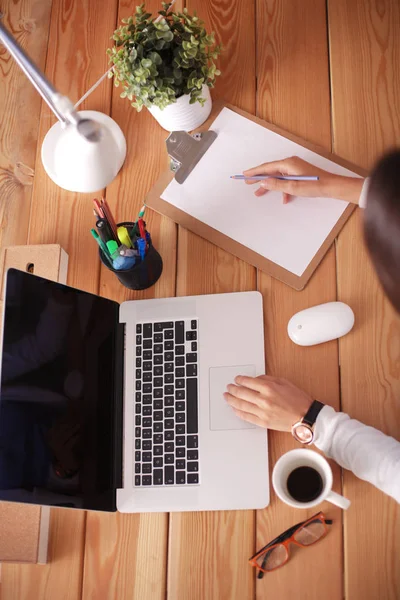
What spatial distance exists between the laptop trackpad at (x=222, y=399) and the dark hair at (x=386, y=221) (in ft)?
1.08

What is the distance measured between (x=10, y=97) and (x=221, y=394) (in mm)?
797

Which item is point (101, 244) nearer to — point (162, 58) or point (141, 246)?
point (141, 246)

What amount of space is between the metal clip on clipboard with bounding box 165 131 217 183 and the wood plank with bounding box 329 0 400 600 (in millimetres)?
249

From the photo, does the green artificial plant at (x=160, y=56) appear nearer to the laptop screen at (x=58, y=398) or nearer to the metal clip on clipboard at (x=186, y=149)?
the metal clip on clipboard at (x=186, y=149)

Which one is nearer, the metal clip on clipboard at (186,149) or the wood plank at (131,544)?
the wood plank at (131,544)

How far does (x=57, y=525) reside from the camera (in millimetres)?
951

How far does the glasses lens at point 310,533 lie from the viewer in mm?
874

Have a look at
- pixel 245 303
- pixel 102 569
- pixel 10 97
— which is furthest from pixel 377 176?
pixel 10 97

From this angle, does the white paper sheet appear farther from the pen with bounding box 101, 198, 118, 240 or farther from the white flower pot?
the pen with bounding box 101, 198, 118, 240

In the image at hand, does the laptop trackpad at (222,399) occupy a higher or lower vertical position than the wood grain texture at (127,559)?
higher

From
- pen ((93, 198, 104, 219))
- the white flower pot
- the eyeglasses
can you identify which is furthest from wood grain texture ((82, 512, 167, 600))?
the white flower pot

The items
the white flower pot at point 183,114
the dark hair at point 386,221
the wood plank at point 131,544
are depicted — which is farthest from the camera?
the white flower pot at point 183,114

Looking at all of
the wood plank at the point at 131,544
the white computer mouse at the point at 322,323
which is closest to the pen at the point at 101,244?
the wood plank at the point at 131,544

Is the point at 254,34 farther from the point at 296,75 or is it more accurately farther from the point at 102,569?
the point at 102,569
